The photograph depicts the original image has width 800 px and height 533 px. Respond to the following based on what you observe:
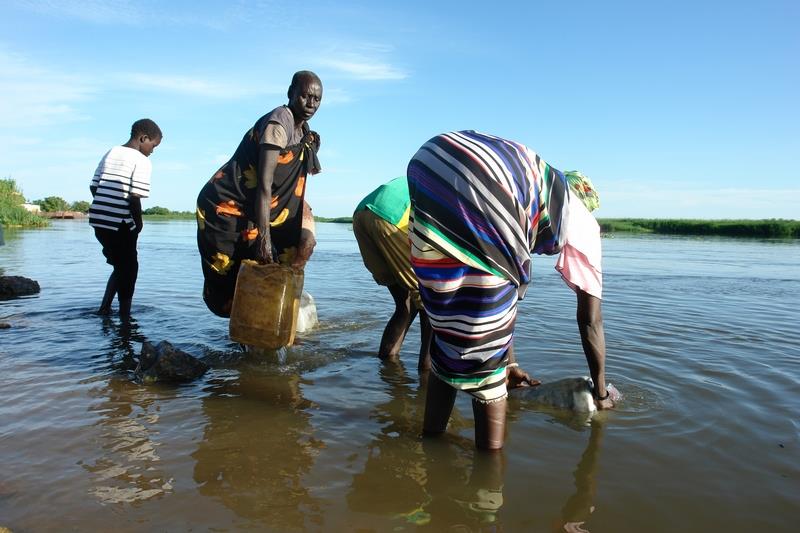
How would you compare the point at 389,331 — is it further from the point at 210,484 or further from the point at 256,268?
the point at 210,484

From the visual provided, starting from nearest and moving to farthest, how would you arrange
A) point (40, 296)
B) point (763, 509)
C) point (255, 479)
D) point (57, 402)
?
point (763, 509)
point (255, 479)
point (57, 402)
point (40, 296)

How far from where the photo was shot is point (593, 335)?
3.13m

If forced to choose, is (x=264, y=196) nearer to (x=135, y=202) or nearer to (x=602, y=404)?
(x=135, y=202)

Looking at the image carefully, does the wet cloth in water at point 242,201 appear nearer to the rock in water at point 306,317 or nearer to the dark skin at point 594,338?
the rock in water at point 306,317

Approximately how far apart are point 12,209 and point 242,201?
2820 cm

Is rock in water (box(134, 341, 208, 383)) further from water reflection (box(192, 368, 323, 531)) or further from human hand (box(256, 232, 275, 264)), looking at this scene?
human hand (box(256, 232, 275, 264))

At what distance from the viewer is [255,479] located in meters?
2.38

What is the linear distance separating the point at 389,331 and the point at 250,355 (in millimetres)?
1102

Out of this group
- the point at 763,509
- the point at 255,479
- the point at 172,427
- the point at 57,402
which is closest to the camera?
the point at 763,509

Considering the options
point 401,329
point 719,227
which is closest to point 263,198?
point 401,329

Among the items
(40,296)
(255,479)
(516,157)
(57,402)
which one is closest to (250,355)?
(57,402)

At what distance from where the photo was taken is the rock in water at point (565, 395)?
328 cm

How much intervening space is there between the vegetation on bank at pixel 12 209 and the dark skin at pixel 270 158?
1063 inches

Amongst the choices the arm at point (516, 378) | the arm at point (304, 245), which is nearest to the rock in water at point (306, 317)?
the arm at point (304, 245)
